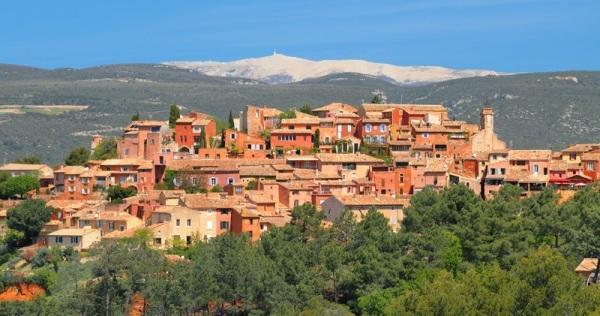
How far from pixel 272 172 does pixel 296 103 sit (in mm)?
96658

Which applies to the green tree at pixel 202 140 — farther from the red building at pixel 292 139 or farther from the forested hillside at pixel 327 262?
the forested hillside at pixel 327 262

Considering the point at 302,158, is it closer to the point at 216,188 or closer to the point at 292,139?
the point at 292,139

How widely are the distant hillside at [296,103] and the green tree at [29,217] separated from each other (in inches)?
2685

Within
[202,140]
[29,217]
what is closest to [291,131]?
[202,140]

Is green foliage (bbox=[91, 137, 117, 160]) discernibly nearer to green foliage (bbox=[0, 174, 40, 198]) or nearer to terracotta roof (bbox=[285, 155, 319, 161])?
green foliage (bbox=[0, 174, 40, 198])

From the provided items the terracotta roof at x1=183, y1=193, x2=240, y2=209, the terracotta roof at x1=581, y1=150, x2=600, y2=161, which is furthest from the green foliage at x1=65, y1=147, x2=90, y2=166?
the terracotta roof at x1=581, y1=150, x2=600, y2=161

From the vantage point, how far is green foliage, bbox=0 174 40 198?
8556 cm

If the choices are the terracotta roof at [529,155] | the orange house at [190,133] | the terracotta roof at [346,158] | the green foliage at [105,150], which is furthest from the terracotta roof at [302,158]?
the terracotta roof at [529,155]

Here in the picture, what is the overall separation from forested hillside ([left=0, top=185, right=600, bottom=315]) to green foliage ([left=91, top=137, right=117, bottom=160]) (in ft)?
53.9

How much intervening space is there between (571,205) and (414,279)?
10.2 metres

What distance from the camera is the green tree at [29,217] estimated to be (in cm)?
7681

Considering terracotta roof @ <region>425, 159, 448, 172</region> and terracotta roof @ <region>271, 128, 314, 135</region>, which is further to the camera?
terracotta roof @ <region>271, 128, 314, 135</region>

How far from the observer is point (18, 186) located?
85.6 meters

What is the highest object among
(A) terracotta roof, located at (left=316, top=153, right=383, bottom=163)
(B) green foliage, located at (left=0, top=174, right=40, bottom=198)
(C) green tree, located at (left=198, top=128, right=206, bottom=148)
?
(C) green tree, located at (left=198, top=128, right=206, bottom=148)
